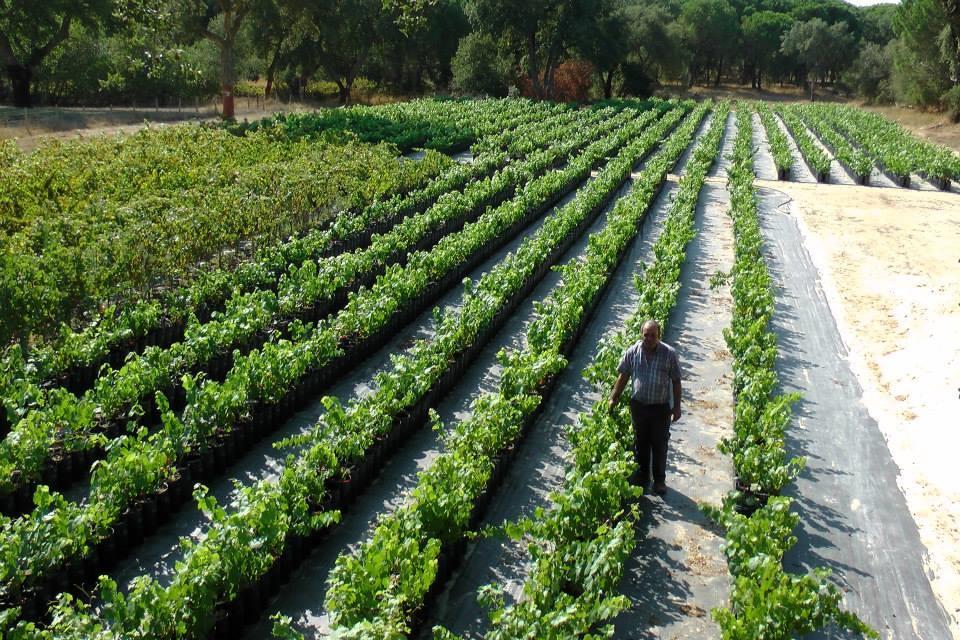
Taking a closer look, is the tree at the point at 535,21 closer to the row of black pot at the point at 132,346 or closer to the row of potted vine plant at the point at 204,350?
the row of potted vine plant at the point at 204,350

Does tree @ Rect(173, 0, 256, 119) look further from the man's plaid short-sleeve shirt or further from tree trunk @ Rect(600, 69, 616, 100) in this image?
tree trunk @ Rect(600, 69, 616, 100)

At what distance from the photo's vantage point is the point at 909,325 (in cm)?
1236

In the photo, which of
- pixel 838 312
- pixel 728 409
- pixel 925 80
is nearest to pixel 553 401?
pixel 728 409

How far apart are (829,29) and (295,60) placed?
5288 centimetres

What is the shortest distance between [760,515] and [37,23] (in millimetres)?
42332

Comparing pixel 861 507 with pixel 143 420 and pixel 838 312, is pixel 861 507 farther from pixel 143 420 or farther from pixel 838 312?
pixel 143 420

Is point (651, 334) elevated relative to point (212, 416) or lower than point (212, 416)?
elevated

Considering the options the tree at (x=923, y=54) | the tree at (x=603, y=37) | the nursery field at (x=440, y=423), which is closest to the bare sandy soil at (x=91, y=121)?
the nursery field at (x=440, y=423)

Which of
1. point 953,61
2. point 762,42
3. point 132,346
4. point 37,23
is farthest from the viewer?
point 762,42

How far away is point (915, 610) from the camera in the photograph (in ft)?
20.5

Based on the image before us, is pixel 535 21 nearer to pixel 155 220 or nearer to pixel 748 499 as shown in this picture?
pixel 155 220

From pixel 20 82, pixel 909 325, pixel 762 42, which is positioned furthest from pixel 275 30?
pixel 762 42

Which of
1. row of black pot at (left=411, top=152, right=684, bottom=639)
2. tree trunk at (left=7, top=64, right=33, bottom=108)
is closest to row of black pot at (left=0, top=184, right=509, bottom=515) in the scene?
row of black pot at (left=411, top=152, right=684, bottom=639)

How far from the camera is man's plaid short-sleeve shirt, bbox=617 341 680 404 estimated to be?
685cm
